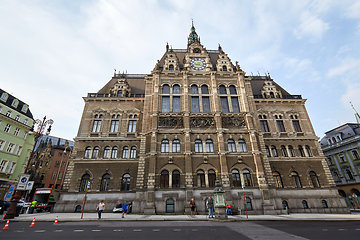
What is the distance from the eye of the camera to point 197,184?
69.2 ft

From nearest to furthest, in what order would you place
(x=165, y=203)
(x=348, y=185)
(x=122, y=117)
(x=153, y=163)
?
(x=165, y=203) < (x=153, y=163) < (x=122, y=117) < (x=348, y=185)

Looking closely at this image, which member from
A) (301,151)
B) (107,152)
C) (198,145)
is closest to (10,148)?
(107,152)

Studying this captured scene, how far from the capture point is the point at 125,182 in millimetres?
23141

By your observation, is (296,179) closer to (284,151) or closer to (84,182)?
(284,151)

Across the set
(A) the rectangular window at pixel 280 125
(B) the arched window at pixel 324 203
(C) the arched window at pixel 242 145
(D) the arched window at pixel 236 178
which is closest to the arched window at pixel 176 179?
(D) the arched window at pixel 236 178

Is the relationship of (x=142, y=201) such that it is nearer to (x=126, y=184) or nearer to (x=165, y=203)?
(x=165, y=203)

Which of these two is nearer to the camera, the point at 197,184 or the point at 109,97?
the point at 197,184

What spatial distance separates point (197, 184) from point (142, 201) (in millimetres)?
6704

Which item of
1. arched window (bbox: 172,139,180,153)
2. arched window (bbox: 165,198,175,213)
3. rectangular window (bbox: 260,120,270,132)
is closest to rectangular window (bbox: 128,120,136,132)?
arched window (bbox: 172,139,180,153)

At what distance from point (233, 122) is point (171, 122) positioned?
892 cm

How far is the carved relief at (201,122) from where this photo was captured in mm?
24312

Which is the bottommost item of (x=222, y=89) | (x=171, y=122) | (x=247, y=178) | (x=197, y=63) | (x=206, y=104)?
(x=247, y=178)

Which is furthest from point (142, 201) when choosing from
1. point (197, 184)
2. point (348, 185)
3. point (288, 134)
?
point (348, 185)

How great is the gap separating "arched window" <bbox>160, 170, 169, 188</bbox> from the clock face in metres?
17.8
